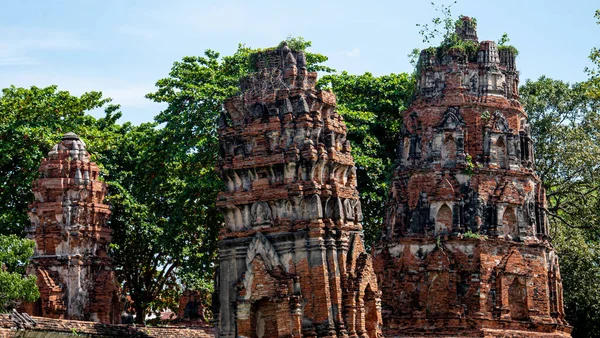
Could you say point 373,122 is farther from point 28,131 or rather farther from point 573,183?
point 28,131

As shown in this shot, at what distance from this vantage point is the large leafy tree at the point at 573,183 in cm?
4384

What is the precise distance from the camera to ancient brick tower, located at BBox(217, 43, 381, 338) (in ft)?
83.4

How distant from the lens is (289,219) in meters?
26.0

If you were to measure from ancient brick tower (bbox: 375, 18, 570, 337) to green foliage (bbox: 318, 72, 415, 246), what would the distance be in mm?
855

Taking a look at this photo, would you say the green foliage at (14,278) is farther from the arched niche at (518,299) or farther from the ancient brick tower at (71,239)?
the arched niche at (518,299)

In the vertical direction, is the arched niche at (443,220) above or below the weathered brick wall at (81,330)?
above

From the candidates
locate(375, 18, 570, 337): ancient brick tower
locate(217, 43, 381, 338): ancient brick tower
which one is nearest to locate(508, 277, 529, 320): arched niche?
locate(375, 18, 570, 337): ancient brick tower

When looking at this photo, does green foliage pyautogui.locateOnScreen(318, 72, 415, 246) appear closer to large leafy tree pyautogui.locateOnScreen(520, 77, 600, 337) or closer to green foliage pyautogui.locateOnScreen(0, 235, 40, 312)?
large leafy tree pyautogui.locateOnScreen(520, 77, 600, 337)

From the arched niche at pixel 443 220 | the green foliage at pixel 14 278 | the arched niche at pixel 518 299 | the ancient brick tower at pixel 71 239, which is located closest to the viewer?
the green foliage at pixel 14 278

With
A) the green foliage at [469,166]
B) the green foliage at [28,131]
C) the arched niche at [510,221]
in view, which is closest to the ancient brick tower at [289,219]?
the green foliage at [469,166]

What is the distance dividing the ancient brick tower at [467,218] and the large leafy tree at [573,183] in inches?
173

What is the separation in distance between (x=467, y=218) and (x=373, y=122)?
4412 millimetres

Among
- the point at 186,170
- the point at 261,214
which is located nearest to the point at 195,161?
the point at 186,170

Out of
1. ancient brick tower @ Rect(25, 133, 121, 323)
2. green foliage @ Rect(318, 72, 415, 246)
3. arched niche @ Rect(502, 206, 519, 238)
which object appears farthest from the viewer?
green foliage @ Rect(318, 72, 415, 246)
